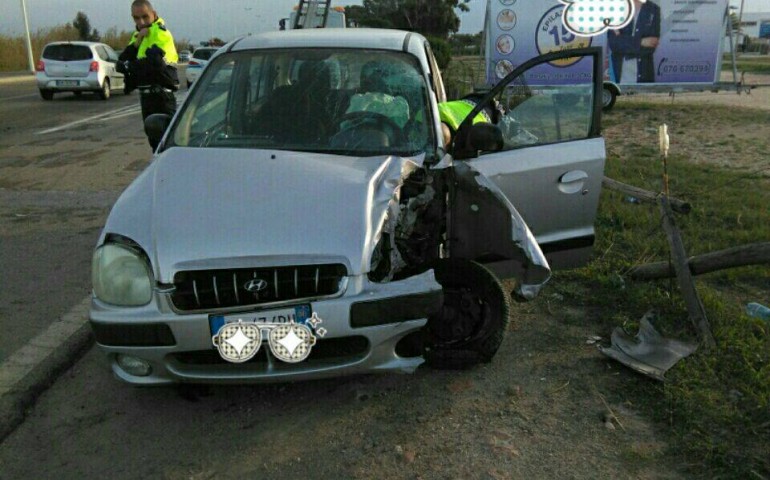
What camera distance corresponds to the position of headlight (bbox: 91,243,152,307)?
2.97 meters

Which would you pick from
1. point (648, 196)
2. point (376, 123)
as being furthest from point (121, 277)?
point (648, 196)

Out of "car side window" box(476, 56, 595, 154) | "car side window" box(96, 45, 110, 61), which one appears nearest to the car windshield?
"car side window" box(476, 56, 595, 154)

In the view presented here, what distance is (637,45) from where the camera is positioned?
16.0m

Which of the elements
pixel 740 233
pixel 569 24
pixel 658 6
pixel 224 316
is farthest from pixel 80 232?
pixel 658 6

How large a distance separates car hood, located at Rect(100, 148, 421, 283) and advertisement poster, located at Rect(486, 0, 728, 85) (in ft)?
41.4

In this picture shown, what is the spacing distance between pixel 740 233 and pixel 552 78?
884 centimetres

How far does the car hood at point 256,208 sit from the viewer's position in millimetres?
2930

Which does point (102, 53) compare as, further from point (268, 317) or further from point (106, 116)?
point (268, 317)

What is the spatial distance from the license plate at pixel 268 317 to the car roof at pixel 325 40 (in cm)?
223

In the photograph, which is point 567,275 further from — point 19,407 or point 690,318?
point 19,407

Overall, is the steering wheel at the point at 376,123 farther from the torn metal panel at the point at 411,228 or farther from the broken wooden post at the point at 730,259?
the broken wooden post at the point at 730,259

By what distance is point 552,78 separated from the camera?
13992mm

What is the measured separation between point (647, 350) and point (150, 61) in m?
5.35

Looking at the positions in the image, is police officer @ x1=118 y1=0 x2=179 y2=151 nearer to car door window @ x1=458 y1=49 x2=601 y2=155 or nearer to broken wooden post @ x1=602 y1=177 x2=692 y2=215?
car door window @ x1=458 y1=49 x2=601 y2=155
